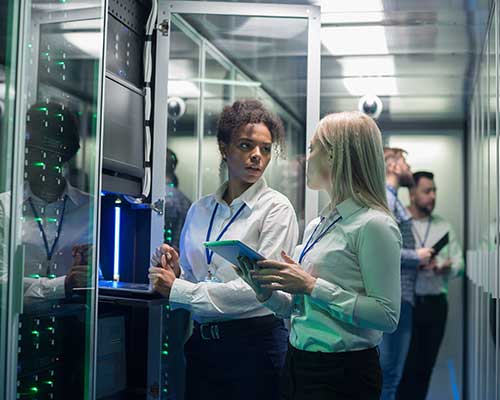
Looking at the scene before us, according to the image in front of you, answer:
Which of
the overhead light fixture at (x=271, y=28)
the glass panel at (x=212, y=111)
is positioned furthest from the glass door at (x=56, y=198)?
the glass panel at (x=212, y=111)

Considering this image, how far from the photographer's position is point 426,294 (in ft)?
19.7

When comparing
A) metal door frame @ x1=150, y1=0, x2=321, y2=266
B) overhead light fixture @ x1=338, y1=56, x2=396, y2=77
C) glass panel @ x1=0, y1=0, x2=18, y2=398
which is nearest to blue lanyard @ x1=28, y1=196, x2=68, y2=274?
glass panel @ x1=0, y1=0, x2=18, y2=398

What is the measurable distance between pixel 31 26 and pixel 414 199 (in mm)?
4927

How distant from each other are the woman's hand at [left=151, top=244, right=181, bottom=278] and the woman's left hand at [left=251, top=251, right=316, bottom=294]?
71 centimetres

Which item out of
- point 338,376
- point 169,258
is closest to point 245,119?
point 169,258

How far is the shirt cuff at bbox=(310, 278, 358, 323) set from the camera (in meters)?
2.09

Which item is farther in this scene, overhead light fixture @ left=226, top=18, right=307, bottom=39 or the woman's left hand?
overhead light fixture @ left=226, top=18, right=307, bottom=39

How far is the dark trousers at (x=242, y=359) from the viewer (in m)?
2.70

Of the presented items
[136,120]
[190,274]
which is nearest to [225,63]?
[136,120]

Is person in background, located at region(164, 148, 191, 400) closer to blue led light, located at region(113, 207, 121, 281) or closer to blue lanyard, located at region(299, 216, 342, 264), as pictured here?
blue led light, located at region(113, 207, 121, 281)

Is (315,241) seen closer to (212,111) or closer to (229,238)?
(229,238)

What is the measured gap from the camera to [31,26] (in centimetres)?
214

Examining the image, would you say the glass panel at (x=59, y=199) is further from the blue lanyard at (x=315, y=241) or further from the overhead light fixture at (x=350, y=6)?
the overhead light fixture at (x=350, y=6)

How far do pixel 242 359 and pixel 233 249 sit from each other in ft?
2.19
